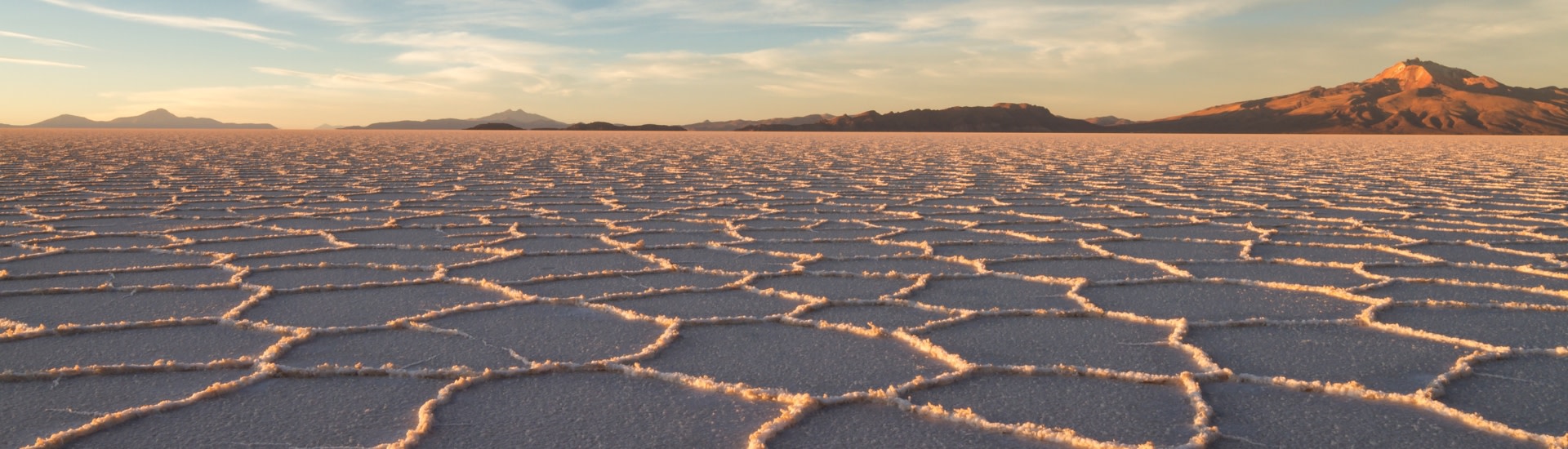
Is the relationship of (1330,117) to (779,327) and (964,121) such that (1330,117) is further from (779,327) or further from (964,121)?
(779,327)

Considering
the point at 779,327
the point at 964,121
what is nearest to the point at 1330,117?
the point at 964,121

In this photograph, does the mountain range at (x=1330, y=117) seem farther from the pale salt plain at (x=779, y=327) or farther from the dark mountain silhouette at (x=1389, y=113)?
the pale salt plain at (x=779, y=327)

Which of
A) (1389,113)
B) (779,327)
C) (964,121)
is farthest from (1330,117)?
(779,327)

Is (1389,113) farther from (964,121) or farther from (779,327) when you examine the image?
(779,327)

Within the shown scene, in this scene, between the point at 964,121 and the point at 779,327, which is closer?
the point at 779,327

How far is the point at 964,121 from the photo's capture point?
56781 mm

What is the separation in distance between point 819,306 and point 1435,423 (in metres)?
0.98

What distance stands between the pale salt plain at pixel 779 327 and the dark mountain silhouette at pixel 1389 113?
54.0m

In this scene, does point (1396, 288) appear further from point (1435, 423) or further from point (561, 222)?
point (561, 222)

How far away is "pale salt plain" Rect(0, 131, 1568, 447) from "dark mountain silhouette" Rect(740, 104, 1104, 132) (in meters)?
49.5

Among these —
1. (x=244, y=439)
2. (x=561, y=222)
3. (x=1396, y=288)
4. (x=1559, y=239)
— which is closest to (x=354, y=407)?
(x=244, y=439)

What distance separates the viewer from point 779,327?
1.72 metres

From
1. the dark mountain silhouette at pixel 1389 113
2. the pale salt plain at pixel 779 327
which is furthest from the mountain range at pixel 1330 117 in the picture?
the pale salt plain at pixel 779 327

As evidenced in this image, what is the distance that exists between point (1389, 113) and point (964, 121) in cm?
2211
